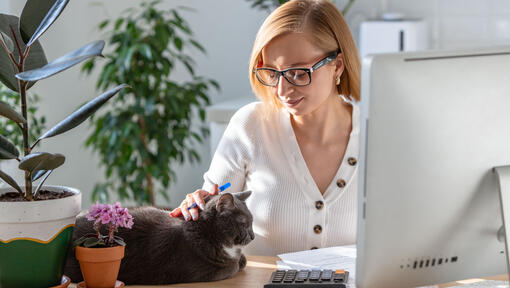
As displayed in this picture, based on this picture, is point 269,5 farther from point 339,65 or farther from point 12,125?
point 339,65

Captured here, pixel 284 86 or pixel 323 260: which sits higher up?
pixel 284 86

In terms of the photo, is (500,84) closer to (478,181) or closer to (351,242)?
(478,181)

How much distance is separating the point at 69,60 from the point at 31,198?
312mm

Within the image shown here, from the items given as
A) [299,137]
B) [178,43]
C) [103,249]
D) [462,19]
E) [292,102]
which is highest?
[462,19]

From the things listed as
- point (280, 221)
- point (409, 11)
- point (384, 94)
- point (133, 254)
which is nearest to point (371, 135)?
point (384, 94)

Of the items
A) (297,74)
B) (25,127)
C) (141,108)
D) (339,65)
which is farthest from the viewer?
(141,108)

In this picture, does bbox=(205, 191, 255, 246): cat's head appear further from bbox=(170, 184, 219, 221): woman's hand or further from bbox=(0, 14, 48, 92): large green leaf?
bbox=(0, 14, 48, 92): large green leaf

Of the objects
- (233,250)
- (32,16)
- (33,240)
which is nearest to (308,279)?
(233,250)

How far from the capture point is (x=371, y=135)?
0.95 m

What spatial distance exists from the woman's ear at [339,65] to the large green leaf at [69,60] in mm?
805

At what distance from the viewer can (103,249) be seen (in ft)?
4.02

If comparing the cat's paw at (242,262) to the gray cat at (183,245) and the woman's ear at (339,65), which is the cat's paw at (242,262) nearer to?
the gray cat at (183,245)

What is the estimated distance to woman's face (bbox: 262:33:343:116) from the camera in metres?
1.62

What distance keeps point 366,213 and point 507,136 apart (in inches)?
10.2
